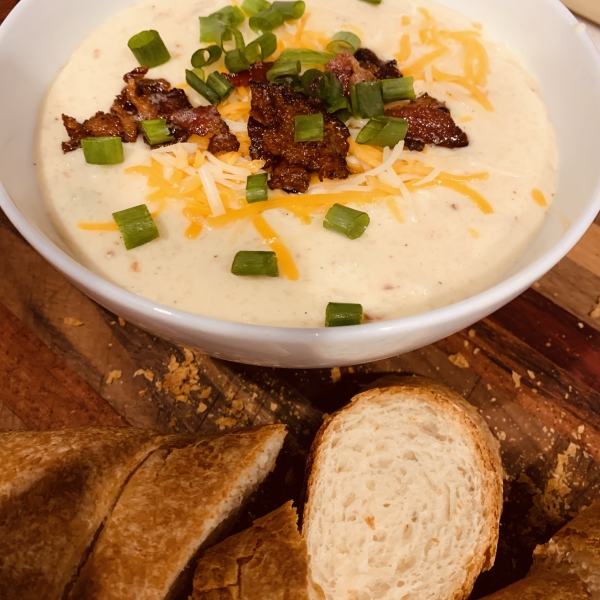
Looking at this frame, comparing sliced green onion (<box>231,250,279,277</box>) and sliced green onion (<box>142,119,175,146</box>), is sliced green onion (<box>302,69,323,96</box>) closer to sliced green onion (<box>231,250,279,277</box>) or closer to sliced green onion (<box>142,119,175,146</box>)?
sliced green onion (<box>142,119,175,146</box>)

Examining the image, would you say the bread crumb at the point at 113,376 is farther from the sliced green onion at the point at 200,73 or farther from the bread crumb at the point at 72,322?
the sliced green onion at the point at 200,73

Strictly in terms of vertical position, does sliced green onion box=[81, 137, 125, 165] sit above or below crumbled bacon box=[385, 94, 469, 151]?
below

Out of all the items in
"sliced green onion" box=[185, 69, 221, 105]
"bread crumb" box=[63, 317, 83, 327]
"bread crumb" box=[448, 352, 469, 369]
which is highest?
"sliced green onion" box=[185, 69, 221, 105]

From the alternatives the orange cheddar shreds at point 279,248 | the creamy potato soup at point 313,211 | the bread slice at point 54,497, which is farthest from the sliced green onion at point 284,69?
the bread slice at point 54,497

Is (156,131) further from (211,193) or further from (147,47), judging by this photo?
(147,47)

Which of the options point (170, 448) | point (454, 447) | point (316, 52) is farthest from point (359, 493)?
point (316, 52)

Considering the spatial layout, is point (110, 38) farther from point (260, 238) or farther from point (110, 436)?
point (110, 436)

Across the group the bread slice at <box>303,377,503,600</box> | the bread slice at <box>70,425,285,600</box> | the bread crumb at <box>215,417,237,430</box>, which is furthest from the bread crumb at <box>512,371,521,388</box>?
the bread crumb at <box>215,417,237,430</box>

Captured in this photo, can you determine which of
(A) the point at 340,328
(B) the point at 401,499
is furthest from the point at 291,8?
(B) the point at 401,499
